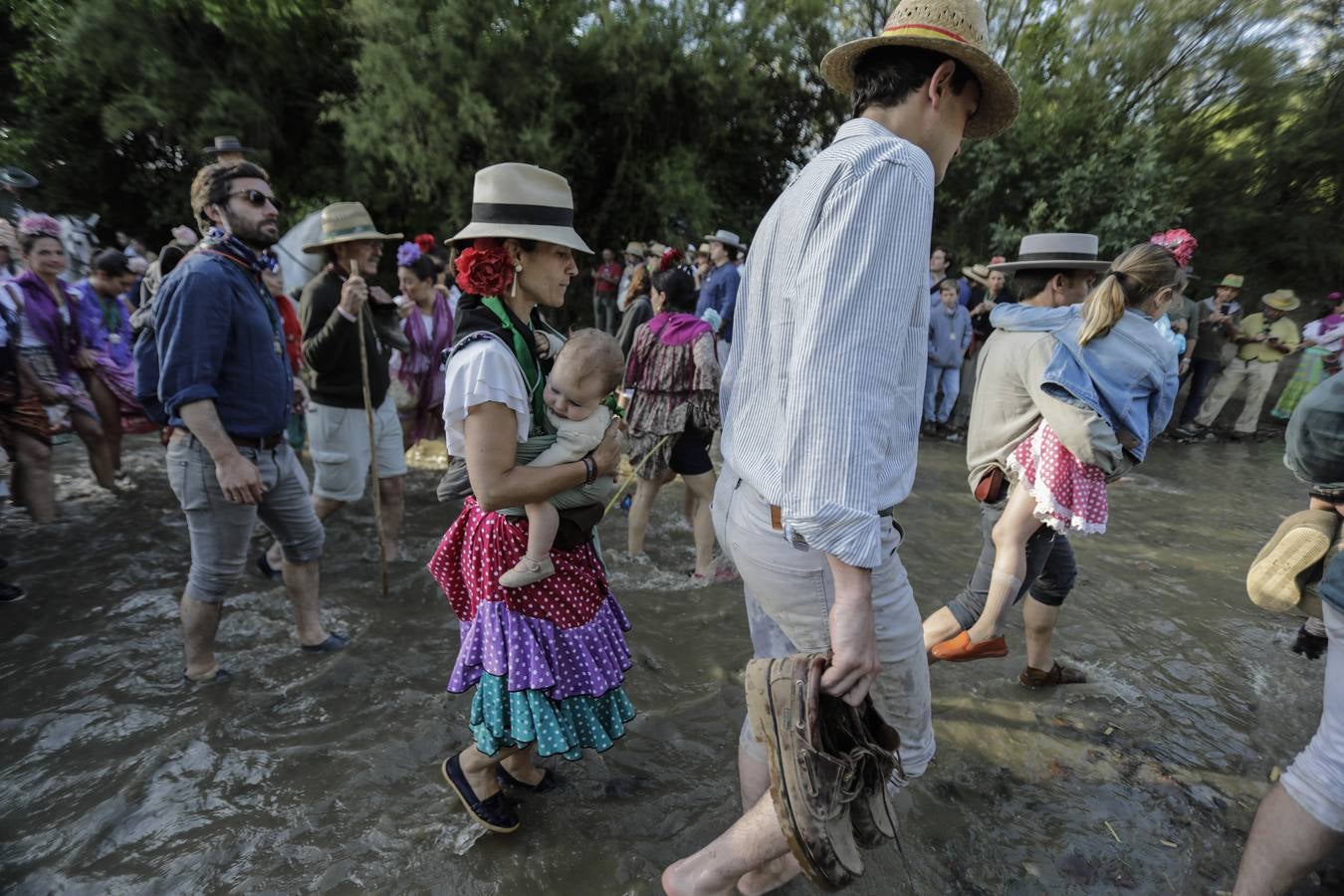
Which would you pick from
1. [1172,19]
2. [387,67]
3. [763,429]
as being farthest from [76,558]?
[1172,19]

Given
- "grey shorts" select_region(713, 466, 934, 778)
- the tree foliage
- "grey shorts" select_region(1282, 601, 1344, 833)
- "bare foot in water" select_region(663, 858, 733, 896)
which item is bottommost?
"bare foot in water" select_region(663, 858, 733, 896)

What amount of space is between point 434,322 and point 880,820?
5.05m

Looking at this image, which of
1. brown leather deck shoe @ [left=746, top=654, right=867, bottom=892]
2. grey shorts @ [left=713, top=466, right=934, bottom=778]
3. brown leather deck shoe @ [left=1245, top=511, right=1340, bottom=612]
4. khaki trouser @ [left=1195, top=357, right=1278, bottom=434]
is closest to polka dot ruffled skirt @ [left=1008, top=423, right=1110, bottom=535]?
brown leather deck shoe @ [left=1245, top=511, right=1340, bottom=612]

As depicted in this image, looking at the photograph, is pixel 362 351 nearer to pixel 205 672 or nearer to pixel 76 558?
pixel 205 672

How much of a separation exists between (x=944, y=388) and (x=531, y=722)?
8.40 m

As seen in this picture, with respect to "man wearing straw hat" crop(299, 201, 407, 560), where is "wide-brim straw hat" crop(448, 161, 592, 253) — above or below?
above

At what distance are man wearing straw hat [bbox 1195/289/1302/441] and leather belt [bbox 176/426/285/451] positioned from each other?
1195cm

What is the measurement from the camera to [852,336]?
140 cm

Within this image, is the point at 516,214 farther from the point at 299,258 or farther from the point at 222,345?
the point at 299,258

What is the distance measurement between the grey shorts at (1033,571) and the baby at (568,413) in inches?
77.3

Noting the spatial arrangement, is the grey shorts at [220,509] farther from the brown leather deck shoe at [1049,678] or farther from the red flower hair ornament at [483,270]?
the brown leather deck shoe at [1049,678]

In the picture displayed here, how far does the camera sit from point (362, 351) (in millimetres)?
3975

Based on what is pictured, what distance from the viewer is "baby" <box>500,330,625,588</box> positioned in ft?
6.93

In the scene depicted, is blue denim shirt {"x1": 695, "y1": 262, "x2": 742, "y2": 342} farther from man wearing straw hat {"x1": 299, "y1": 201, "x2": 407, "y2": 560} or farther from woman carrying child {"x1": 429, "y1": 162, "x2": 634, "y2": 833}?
woman carrying child {"x1": 429, "y1": 162, "x2": 634, "y2": 833}
